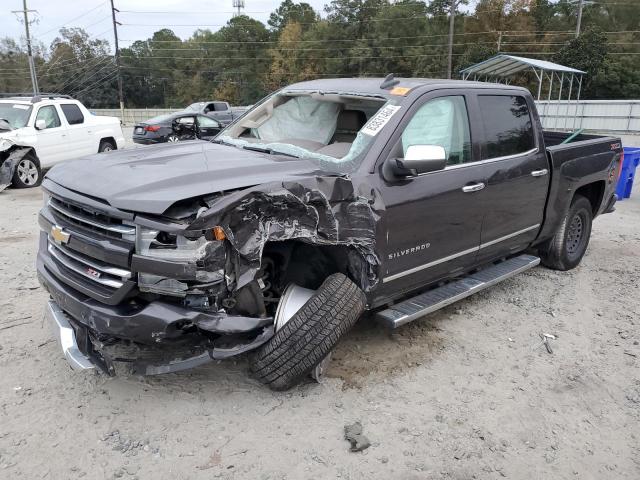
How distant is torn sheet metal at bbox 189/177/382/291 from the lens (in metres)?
2.81

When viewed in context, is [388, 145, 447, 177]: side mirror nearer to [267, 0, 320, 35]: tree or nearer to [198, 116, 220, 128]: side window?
[198, 116, 220, 128]: side window

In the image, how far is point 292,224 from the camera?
308 cm

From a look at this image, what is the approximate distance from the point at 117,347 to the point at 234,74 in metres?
77.5

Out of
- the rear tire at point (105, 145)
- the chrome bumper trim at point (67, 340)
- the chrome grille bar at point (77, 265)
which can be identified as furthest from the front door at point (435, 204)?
the rear tire at point (105, 145)

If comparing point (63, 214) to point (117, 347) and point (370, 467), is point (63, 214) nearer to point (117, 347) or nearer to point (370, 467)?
point (117, 347)

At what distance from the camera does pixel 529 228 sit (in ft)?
16.5

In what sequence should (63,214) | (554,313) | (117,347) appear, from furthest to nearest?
1. (554,313)
2. (117,347)
3. (63,214)

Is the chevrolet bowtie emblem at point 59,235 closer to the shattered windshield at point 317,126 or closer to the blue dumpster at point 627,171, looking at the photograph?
the shattered windshield at point 317,126

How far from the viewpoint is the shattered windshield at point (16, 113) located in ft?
36.1

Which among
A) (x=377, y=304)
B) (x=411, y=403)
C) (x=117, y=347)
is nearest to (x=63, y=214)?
(x=117, y=347)

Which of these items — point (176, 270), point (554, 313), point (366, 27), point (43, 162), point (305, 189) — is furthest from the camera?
point (366, 27)

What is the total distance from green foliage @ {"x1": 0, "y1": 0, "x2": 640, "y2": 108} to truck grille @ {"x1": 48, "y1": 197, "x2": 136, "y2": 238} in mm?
38670

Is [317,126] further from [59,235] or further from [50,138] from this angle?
[50,138]

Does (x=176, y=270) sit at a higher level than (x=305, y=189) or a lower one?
lower
